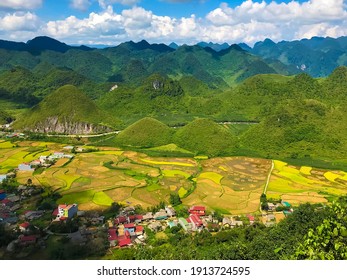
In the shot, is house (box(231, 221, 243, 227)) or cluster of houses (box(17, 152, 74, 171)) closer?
house (box(231, 221, 243, 227))

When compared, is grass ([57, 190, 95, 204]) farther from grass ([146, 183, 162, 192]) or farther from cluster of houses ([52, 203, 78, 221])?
grass ([146, 183, 162, 192])

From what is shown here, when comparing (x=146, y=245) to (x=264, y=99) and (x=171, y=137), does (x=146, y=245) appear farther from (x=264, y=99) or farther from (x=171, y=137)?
(x=264, y=99)

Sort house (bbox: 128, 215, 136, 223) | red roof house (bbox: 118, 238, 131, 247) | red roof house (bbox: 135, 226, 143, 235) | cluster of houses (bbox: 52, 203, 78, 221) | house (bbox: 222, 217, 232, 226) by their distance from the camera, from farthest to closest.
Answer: house (bbox: 128, 215, 136, 223), cluster of houses (bbox: 52, 203, 78, 221), house (bbox: 222, 217, 232, 226), red roof house (bbox: 135, 226, 143, 235), red roof house (bbox: 118, 238, 131, 247)

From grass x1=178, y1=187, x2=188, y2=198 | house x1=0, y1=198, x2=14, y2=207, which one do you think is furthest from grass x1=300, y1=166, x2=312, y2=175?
house x1=0, y1=198, x2=14, y2=207

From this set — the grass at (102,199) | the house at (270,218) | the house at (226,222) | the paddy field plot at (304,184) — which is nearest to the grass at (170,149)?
the paddy field plot at (304,184)

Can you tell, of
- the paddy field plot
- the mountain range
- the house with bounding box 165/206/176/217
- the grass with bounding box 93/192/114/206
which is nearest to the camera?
the house with bounding box 165/206/176/217

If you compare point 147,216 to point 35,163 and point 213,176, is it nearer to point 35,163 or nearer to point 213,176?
point 213,176

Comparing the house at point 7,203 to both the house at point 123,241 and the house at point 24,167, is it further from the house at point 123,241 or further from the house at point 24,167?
the house at point 123,241
